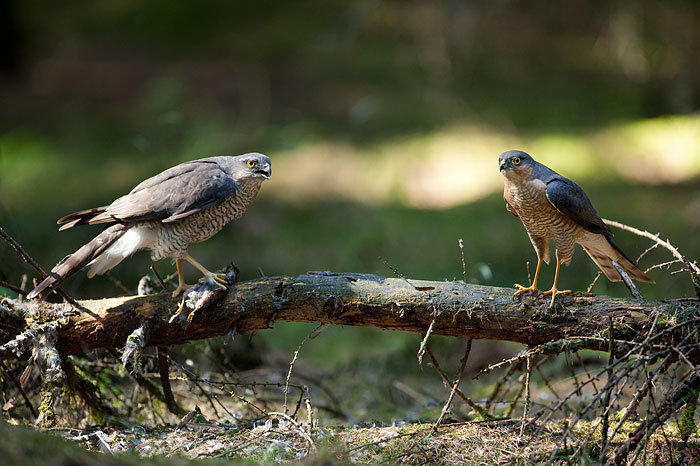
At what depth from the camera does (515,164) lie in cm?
352

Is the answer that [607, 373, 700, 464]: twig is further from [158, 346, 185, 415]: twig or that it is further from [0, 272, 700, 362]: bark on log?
[158, 346, 185, 415]: twig

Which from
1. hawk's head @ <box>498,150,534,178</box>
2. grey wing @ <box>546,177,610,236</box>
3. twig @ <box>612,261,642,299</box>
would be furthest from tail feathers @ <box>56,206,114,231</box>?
twig @ <box>612,261,642,299</box>

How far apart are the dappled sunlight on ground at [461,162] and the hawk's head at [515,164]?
5.14 m

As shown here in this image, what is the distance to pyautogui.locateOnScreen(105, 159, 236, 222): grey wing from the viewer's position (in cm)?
345

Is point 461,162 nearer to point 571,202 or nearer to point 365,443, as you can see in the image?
point 571,202

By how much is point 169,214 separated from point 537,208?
6.83ft

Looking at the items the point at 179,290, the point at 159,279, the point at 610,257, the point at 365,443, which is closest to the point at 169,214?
the point at 179,290

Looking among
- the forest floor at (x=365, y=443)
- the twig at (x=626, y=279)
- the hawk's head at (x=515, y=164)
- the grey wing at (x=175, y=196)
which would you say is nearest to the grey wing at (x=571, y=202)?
the hawk's head at (x=515, y=164)

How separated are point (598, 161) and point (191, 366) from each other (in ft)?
22.0

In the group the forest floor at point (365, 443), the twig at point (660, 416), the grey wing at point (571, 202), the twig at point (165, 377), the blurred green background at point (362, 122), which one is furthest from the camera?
the blurred green background at point (362, 122)

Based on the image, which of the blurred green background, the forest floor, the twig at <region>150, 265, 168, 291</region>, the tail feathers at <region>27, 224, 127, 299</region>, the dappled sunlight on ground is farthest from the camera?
the dappled sunlight on ground

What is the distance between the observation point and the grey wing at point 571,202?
135 inches

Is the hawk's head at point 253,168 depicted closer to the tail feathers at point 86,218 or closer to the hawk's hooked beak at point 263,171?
the hawk's hooked beak at point 263,171

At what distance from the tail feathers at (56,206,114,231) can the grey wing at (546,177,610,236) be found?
2482mm
